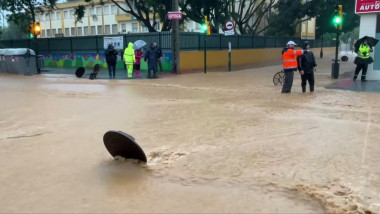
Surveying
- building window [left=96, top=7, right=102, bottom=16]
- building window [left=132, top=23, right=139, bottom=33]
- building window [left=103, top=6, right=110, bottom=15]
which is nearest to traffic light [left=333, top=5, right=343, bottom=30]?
building window [left=132, top=23, right=139, bottom=33]

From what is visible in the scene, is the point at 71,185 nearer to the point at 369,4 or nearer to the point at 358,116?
the point at 358,116

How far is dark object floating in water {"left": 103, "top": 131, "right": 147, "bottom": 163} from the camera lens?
5563 millimetres

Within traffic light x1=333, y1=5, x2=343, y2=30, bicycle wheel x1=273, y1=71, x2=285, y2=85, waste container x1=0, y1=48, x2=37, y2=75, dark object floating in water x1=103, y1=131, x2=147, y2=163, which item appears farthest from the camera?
waste container x1=0, y1=48, x2=37, y2=75

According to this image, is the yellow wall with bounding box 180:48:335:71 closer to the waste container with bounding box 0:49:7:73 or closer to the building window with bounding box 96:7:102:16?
the waste container with bounding box 0:49:7:73

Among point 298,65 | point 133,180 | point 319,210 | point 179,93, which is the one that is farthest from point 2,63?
point 319,210

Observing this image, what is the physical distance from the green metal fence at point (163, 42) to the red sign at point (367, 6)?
923 centimetres

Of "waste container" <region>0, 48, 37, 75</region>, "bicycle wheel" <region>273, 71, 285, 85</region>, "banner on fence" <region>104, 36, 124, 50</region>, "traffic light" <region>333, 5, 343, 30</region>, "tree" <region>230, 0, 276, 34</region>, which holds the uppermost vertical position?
"tree" <region>230, 0, 276, 34</region>

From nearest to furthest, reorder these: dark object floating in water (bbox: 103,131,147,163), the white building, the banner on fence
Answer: dark object floating in water (bbox: 103,131,147,163), the banner on fence, the white building

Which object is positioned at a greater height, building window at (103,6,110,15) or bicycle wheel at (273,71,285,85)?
building window at (103,6,110,15)

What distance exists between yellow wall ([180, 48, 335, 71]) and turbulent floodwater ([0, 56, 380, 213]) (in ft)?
38.5

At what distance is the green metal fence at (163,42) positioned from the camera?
907 inches

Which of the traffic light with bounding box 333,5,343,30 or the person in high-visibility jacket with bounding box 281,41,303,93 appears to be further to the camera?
the traffic light with bounding box 333,5,343,30

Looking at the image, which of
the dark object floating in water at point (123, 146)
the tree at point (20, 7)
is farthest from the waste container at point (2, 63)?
the dark object floating in water at point (123, 146)

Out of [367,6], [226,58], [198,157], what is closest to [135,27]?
[226,58]
